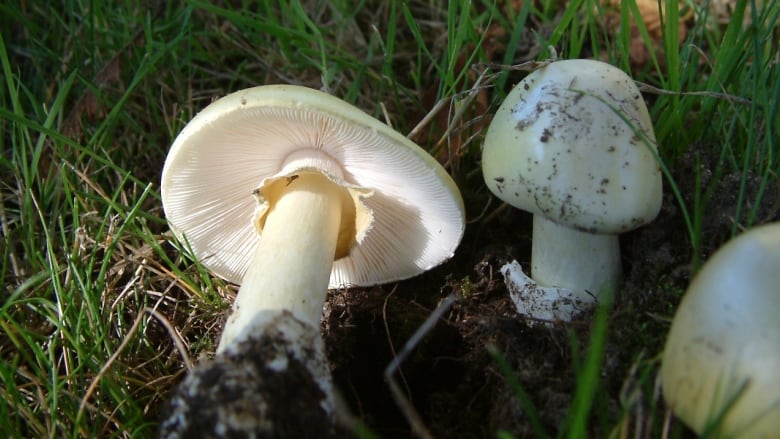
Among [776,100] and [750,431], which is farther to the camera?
[776,100]


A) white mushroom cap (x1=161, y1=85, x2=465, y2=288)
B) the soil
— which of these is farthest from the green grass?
white mushroom cap (x1=161, y1=85, x2=465, y2=288)

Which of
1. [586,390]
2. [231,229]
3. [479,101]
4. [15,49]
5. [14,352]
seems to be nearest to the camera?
[586,390]

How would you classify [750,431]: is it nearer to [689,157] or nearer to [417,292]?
[689,157]

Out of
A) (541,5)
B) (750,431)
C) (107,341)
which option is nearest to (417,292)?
(107,341)

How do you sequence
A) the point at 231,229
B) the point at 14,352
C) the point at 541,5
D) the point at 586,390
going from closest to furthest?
→ the point at 586,390
the point at 14,352
the point at 231,229
the point at 541,5

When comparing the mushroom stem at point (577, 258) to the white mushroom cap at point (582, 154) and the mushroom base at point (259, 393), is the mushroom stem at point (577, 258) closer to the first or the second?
the white mushroom cap at point (582, 154)

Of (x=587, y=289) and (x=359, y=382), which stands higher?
(x=587, y=289)

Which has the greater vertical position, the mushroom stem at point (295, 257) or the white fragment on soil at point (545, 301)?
the mushroom stem at point (295, 257)

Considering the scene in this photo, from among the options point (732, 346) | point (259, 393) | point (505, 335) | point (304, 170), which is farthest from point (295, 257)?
point (732, 346)

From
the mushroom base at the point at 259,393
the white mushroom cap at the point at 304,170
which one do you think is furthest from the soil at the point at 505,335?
the mushroom base at the point at 259,393
